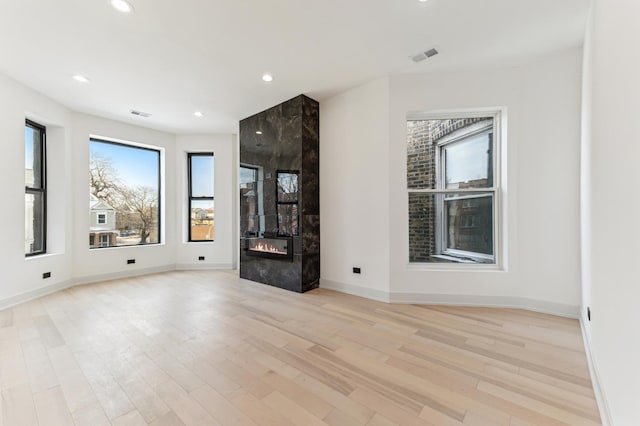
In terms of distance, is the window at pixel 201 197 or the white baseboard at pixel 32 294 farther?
the window at pixel 201 197

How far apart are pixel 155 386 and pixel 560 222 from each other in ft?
13.0

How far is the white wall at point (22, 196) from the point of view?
3293 mm

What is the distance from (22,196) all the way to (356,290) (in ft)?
15.2

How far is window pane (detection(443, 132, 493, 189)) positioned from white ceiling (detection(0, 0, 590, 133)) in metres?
0.86

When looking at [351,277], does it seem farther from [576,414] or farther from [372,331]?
[576,414]

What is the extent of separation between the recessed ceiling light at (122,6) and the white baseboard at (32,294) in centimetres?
369

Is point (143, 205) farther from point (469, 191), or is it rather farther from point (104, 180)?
point (469, 191)

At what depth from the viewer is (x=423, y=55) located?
2.89m

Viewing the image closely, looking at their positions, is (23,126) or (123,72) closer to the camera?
(123,72)

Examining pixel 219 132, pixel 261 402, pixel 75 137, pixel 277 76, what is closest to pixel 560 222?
pixel 261 402

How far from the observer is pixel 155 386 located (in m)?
1.74

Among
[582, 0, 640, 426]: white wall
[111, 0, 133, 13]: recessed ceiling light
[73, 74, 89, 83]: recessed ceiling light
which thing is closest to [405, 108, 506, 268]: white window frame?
[582, 0, 640, 426]: white wall

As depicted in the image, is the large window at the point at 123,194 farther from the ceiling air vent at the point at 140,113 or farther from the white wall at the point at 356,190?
the white wall at the point at 356,190

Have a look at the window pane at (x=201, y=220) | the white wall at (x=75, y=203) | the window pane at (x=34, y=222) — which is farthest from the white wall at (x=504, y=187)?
the window pane at (x=34, y=222)
